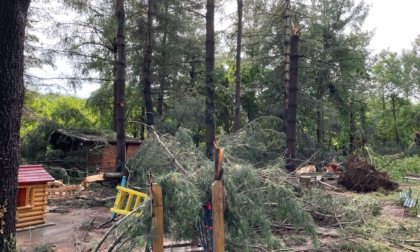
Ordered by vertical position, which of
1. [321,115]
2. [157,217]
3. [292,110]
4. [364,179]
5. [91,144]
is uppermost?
[321,115]

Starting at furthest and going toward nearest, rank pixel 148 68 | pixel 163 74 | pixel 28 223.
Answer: pixel 163 74, pixel 148 68, pixel 28 223

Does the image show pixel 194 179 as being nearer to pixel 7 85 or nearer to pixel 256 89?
pixel 7 85

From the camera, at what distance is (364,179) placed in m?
10.6

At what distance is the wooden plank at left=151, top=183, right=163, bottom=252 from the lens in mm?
3119

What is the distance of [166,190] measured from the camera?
337cm

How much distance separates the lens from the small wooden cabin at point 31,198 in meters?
6.73

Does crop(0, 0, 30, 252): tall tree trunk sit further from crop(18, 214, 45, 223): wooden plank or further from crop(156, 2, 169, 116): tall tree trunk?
crop(156, 2, 169, 116): tall tree trunk

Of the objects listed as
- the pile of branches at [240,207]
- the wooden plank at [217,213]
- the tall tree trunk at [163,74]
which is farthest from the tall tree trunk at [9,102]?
the tall tree trunk at [163,74]

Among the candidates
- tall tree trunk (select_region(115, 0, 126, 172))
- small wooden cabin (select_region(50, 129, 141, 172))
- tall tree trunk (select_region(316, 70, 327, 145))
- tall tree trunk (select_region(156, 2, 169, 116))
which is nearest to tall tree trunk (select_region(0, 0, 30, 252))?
tall tree trunk (select_region(115, 0, 126, 172))

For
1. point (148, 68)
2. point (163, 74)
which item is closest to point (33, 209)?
point (148, 68)

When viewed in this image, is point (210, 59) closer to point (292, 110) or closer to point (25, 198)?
point (292, 110)

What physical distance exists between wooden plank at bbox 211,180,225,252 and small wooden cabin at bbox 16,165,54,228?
5021 millimetres

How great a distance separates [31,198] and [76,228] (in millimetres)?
1252

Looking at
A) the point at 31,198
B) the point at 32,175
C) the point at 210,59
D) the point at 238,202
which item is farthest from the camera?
the point at 210,59
